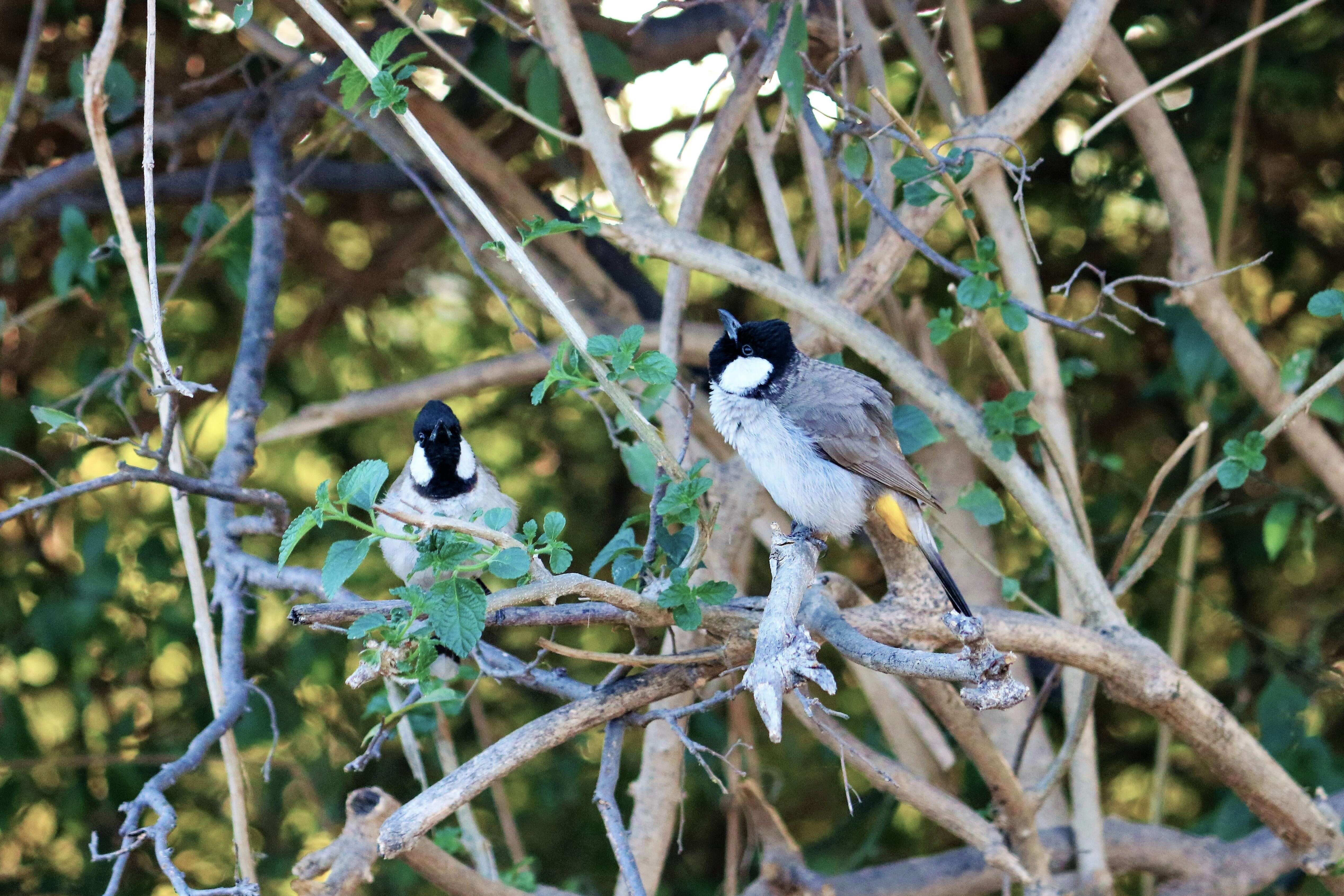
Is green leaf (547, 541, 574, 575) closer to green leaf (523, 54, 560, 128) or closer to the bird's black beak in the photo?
the bird's black beak

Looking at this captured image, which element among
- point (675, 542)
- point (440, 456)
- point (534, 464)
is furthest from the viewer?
point (534, 464)

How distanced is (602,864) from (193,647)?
53.3 inches

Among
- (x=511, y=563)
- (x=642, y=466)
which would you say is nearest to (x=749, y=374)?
(x=642, y=466)

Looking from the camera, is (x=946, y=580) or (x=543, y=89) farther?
(x=543, y=89)

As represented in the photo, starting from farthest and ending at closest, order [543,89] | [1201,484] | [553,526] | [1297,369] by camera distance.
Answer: [543,89] → [1297,369] → [1201,484] → [553,526]

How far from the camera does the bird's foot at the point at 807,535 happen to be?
2201 millimetres

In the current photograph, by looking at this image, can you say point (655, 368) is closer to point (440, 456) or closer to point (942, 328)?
point (942, 328)

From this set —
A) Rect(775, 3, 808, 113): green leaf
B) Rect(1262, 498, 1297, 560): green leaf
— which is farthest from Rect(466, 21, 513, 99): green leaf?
Rect(1262, 498, 1297, 560): green leaf

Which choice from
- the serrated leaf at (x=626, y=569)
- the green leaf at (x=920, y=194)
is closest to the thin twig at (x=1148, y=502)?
the green leaf at (x=920, y=194)

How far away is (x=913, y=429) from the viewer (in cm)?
212

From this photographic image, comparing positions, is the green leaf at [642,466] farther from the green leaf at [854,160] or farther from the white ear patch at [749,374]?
the green leaf at [854,160]

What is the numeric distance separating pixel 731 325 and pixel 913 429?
382 mm

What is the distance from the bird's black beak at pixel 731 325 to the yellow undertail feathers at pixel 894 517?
397mm

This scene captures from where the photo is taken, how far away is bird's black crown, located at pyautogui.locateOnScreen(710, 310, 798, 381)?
2238mm
